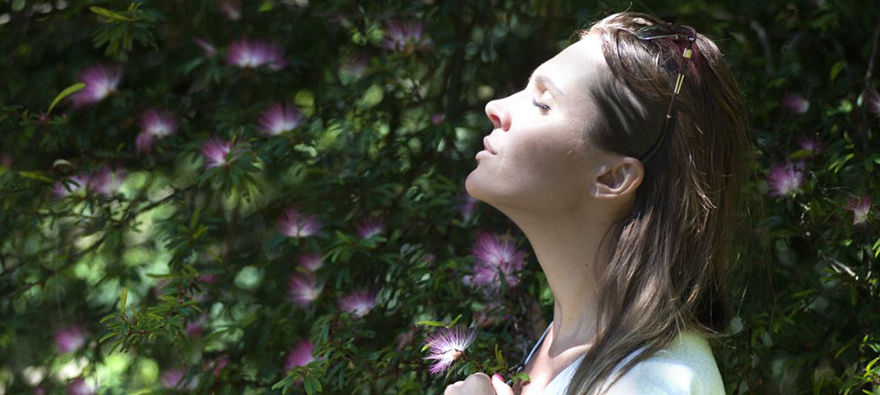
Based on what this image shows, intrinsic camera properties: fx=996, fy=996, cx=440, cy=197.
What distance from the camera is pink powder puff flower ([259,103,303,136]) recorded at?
2.04 metres

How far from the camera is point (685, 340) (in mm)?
1324

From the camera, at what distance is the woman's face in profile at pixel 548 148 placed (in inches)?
53.2

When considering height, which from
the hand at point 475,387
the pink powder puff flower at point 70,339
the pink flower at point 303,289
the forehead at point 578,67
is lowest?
the pink powder puff flower at point 70,339

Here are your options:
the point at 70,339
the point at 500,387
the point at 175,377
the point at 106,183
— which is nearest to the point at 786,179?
the point at 500,387

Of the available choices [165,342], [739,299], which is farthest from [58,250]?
[739,299]

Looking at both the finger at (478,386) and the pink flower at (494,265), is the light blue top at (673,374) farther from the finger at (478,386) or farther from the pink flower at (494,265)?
the pink flower at (494,265)

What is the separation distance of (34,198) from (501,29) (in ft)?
3.64

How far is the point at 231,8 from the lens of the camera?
7.70 feet

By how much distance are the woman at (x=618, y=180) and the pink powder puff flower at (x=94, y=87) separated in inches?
Answer: 48.0

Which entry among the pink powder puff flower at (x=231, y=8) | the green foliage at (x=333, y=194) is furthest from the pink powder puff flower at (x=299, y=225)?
the pink powder puff flower at (x=231, y=8)

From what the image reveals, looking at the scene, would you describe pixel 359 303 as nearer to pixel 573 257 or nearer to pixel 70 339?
pixel 573 257

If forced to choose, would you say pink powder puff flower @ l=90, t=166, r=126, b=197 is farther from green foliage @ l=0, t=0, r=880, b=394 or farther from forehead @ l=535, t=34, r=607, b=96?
forehead @ l=535, t=34, r=607, b=96

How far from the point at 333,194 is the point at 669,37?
0.92 m

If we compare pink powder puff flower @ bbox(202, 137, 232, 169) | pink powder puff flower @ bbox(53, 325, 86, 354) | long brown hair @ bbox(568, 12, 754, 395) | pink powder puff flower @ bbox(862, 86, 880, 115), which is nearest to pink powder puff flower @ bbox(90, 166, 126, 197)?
pink powder puff flower @ bbox(202, 137, 232, 169)
